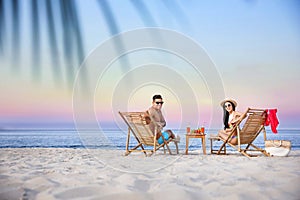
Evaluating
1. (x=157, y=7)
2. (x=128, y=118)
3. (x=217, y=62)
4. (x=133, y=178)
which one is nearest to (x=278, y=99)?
(x=217, y=62)

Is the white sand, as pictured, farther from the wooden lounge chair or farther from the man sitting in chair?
the man sitting in chair

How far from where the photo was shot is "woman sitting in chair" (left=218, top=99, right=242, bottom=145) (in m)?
5.09

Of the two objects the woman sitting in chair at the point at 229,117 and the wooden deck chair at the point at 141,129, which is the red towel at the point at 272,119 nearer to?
the woman sitting in chair at the point at 229,117

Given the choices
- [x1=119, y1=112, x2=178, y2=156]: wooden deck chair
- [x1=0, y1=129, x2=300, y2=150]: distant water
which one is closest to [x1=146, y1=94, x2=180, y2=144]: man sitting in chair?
[x1=119, y1=112, x2=178, y2=156]: wooden deck chair

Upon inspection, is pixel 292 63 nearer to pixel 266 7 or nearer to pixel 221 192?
pixel 266 7

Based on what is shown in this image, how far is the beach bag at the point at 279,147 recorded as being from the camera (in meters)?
4.67

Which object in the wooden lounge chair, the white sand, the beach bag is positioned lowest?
the white sand

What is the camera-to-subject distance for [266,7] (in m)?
11.6

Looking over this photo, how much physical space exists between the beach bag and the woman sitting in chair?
54 centimetres

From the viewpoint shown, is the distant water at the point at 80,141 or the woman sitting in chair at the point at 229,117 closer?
the woman sitting in chair at the point at 229,117

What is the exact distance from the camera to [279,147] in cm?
471

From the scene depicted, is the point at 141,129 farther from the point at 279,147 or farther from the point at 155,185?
the point at 155,185

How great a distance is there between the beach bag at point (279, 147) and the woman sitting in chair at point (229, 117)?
536 millimetres

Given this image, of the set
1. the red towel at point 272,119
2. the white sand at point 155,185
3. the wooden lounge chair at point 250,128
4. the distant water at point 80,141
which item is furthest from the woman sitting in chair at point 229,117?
the distant water at point 80,141
